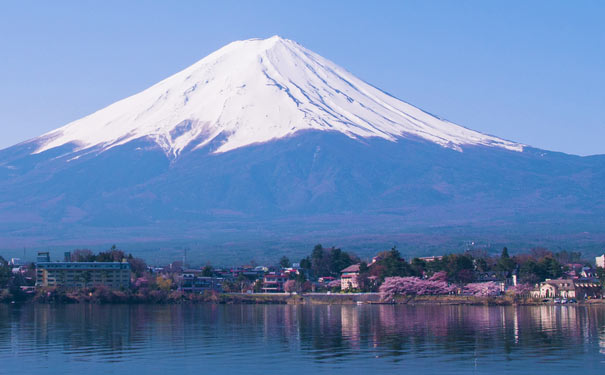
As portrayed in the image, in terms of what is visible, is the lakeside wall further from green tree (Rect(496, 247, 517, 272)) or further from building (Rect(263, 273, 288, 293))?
building (Rect(263, 273, 288, 293))

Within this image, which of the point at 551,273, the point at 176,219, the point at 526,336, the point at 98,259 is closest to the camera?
the point at 526,336

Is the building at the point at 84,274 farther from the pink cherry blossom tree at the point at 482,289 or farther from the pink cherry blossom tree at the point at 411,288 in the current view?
the pink cherry blossom tree at the point at 482,289

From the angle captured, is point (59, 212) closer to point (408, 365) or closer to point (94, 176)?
point (94, 176)

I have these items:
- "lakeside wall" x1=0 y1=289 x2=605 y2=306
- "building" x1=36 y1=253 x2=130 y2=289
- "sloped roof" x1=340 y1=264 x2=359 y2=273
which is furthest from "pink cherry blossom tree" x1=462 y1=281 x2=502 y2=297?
"building" x1=36 y1=253 x2=130 y2=289

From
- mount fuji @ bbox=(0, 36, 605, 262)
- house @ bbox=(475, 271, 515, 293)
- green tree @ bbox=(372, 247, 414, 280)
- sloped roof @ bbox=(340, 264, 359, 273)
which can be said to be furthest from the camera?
mount fuji @ bbox=(0, 36, 605, 262)

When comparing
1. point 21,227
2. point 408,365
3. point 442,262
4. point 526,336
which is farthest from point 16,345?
point 21,227

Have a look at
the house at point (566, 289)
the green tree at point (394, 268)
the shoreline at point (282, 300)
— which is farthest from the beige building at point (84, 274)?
the house at point (566, 289)

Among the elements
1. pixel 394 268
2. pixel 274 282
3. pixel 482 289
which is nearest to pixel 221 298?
pixel 274 282
